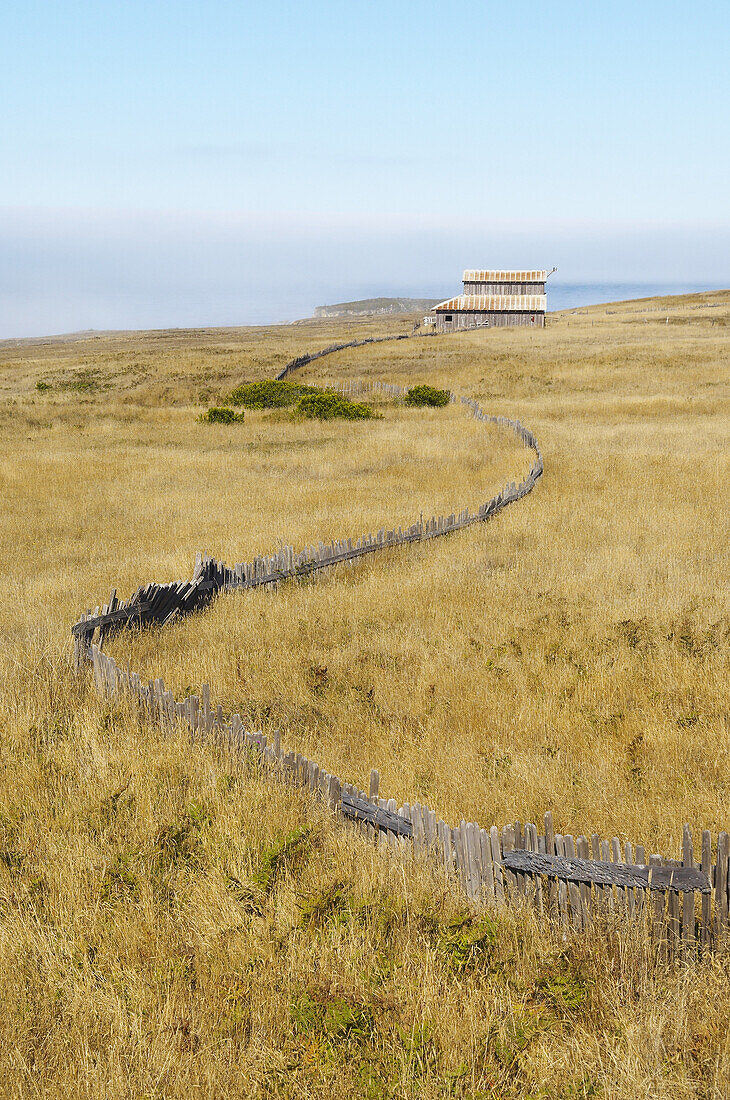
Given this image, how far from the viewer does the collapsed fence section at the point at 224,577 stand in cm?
837

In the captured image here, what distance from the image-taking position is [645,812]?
5172 mm

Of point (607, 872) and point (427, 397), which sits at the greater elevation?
Answer: point (427, 397)

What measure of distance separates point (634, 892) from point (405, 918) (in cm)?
122

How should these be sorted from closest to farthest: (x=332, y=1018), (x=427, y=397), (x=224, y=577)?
(x=332, y=1018) → (x=224, y=577) → (x=427, y=397)

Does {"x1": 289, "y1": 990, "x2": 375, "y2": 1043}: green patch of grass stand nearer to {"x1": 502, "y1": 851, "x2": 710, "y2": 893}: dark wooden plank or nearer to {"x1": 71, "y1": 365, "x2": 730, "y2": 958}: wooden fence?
{"x1": 71, "y1": 365, "x2": 730, "y2": 958}: wooden fence

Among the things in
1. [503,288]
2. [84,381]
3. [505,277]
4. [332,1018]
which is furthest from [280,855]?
[505,277]

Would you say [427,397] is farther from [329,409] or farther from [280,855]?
[280,855]

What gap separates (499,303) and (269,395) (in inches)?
1675

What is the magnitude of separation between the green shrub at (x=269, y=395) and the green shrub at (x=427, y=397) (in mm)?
4129

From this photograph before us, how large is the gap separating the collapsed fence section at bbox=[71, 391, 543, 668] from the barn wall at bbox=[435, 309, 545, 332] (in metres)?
58.2

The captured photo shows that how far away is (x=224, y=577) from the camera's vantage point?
1005 centimetres

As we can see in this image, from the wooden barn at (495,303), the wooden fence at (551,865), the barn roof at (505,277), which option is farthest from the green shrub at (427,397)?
the barn roof at (505,277)

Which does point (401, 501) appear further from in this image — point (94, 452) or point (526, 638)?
point (94, 452)

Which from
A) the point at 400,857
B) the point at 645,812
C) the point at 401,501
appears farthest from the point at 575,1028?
the point at 401,501
